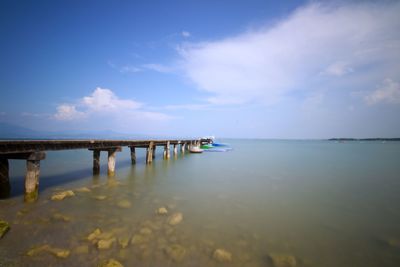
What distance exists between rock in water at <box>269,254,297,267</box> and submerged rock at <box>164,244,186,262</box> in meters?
2.72

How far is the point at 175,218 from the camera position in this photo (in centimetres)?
924

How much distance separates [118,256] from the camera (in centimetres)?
614

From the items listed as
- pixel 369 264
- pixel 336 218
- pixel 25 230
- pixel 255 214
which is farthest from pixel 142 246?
pixel 336 218

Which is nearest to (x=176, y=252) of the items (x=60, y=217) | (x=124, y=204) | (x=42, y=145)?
(x=124, y=204)

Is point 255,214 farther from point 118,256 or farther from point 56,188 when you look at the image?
point 56,188

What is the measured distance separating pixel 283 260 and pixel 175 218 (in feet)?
15.0

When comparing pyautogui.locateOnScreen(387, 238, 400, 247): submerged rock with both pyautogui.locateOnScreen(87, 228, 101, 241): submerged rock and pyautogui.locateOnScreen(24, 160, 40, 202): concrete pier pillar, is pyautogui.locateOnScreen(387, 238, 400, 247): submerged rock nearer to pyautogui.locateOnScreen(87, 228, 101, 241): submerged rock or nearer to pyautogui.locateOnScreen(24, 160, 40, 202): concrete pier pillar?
pyautogui.locateOnScreen(87, 228, 101, 241): submerged rock

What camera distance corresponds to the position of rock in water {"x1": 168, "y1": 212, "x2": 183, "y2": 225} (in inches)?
349

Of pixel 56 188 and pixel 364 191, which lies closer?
pixel 56 188

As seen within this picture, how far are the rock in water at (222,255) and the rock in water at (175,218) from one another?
2738 mm

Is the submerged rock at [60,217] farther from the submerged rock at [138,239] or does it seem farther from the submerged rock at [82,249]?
the submerged rock at [138,239]

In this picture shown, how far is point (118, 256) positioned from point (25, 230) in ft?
13.8

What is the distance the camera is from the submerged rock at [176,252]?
6250 millimetres

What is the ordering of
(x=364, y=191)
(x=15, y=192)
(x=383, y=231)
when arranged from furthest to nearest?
1. (x=364, y=191)
2. (x=15, y=192)
3. (x=383, y=231)
